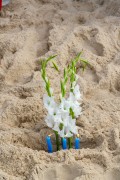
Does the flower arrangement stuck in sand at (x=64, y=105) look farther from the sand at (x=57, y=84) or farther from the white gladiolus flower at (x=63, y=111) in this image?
the sand at (x=57, y=84)

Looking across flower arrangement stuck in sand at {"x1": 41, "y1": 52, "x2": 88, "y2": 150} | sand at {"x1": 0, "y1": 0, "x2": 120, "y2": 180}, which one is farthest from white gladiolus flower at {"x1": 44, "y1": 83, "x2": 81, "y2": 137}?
sand at {"x1": 0, "y1": 0, "x2": 120, "y2": 180}

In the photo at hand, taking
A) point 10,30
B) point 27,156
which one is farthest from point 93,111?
point 10,30

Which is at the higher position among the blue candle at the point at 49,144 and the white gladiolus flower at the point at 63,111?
the white gladiolus flower at the point at 63,111

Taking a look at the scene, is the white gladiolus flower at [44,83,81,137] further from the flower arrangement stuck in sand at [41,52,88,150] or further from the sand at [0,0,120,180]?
the sand at [0,0,120,180]

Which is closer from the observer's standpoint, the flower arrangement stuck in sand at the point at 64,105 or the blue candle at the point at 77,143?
the flower arrangement stuck in sand at the point at 64,105

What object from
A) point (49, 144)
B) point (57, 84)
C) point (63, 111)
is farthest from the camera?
point (57, 84)

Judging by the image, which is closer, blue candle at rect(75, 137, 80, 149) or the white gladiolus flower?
the white gladiolus flower

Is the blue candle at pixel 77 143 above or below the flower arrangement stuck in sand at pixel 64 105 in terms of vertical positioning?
below

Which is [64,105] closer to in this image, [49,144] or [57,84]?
[49,144]

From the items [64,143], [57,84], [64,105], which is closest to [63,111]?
[64,105]

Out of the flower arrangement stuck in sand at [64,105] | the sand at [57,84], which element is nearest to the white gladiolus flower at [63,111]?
the flower arrangement stuck in sand at [64,105]
